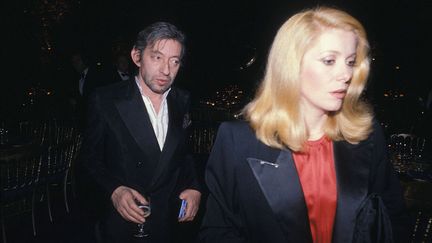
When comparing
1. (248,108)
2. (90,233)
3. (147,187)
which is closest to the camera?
(248,108)

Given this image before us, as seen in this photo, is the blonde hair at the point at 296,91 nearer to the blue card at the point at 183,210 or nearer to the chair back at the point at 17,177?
the blue card at the point at 183,210

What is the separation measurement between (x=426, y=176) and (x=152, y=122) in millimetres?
2511

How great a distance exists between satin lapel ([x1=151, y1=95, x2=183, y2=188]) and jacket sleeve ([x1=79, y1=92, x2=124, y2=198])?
24 cm

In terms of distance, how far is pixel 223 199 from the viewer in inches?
64.2

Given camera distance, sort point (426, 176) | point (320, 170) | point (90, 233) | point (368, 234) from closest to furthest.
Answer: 1. point (368, 234)
2. point (320, 170)
3. point (426, 176)
4. point (90, 233)

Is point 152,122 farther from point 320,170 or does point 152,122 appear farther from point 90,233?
point 90,233

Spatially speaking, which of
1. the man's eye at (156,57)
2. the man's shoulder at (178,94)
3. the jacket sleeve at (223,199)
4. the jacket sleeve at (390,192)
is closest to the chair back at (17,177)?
the man's shoulder at (178,94)

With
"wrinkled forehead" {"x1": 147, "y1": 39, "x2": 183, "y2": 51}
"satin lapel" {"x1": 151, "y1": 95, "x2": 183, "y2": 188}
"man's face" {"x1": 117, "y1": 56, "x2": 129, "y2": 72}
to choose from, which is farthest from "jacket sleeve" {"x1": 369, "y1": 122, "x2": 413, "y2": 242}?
"man's face" {"x1": 117, "y1": 56, "x2": 129, "y2": 72}

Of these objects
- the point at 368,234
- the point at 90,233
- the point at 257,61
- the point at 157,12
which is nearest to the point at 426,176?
the point at 368,234

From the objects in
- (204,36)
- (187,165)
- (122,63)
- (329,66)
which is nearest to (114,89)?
(187,165)

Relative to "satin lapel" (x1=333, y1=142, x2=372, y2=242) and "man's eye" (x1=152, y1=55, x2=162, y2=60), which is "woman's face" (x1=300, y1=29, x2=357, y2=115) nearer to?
"satin lapel" (x1=333, y1=142, x2=372, y2=242)

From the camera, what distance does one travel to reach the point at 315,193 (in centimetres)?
162

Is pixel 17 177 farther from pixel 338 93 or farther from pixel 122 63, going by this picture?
pixel 122 63

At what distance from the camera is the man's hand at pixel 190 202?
2299 millimetres
